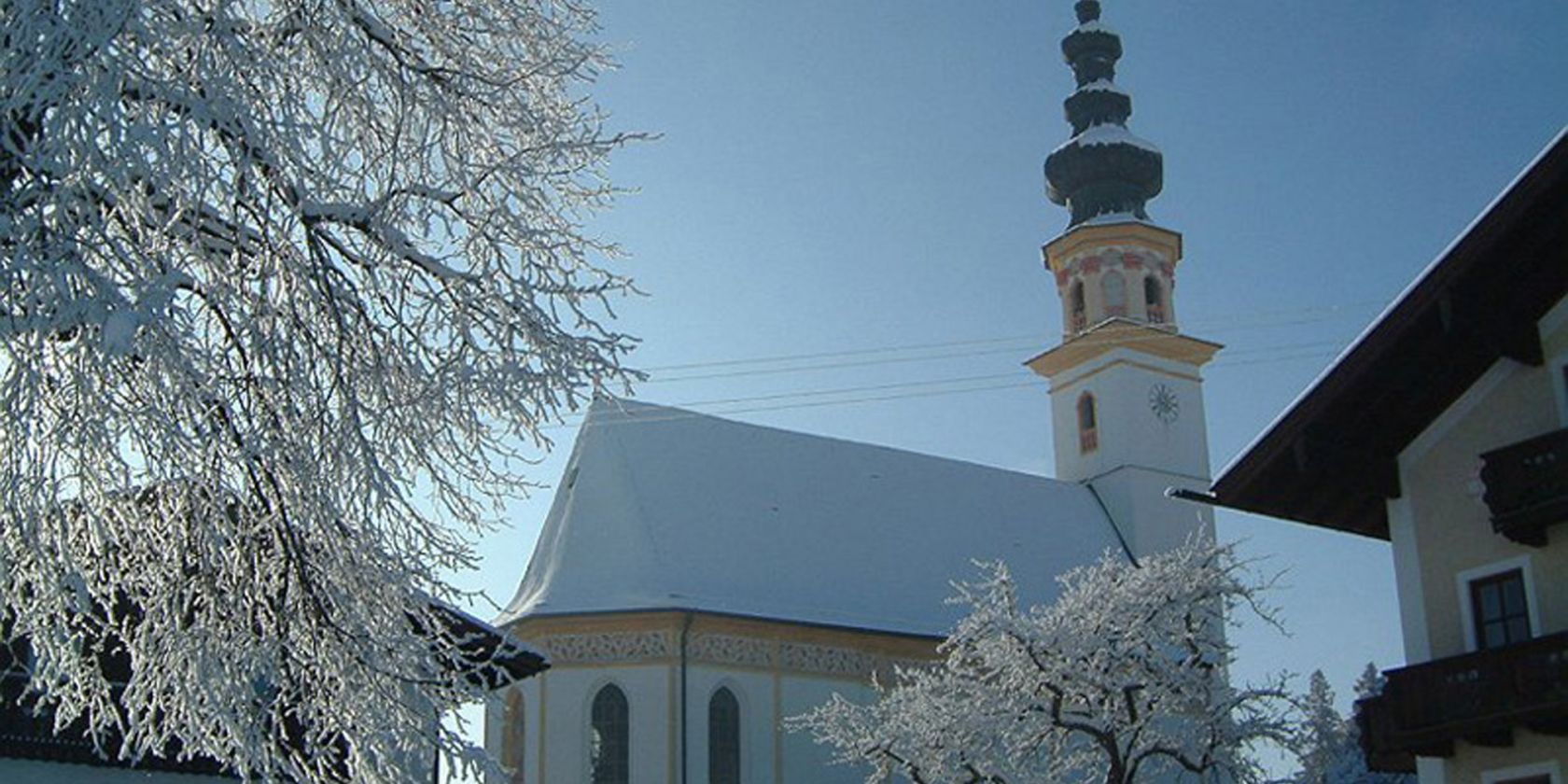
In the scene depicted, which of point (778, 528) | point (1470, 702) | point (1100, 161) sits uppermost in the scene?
point (1100, 161)

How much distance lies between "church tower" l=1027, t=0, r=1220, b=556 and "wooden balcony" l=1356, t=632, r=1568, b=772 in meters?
27.2

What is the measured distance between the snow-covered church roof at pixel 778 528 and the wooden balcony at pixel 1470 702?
19.2 m

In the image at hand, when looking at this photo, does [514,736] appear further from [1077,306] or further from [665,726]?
[1077,306]

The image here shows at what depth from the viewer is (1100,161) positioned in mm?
45219

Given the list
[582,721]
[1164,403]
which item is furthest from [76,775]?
[1164,403]

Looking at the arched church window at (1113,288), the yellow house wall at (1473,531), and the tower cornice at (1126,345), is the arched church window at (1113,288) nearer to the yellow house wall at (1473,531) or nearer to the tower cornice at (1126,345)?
the tower cornice at (1126,345)

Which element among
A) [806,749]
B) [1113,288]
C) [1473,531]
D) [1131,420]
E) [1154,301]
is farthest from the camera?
[1154,301]

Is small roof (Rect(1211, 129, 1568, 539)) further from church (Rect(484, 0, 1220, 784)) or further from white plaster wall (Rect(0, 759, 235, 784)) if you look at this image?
church (Rect(484, 0, 1220, 784))

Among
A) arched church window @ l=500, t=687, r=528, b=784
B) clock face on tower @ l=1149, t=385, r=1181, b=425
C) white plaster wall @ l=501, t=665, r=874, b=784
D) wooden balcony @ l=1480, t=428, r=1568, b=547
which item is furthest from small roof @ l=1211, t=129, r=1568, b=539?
clock face on tower @ l=1149, t=385, r=1181, b=425

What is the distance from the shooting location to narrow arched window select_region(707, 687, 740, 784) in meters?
31.7

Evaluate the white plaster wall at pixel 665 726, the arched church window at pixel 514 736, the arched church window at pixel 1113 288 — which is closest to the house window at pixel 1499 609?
the white plaster wall at pixel 665 726

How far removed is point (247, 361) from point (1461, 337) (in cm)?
998

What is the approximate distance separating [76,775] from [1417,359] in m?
12.2

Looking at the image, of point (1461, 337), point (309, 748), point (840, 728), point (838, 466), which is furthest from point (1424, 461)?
point (838, 466)
